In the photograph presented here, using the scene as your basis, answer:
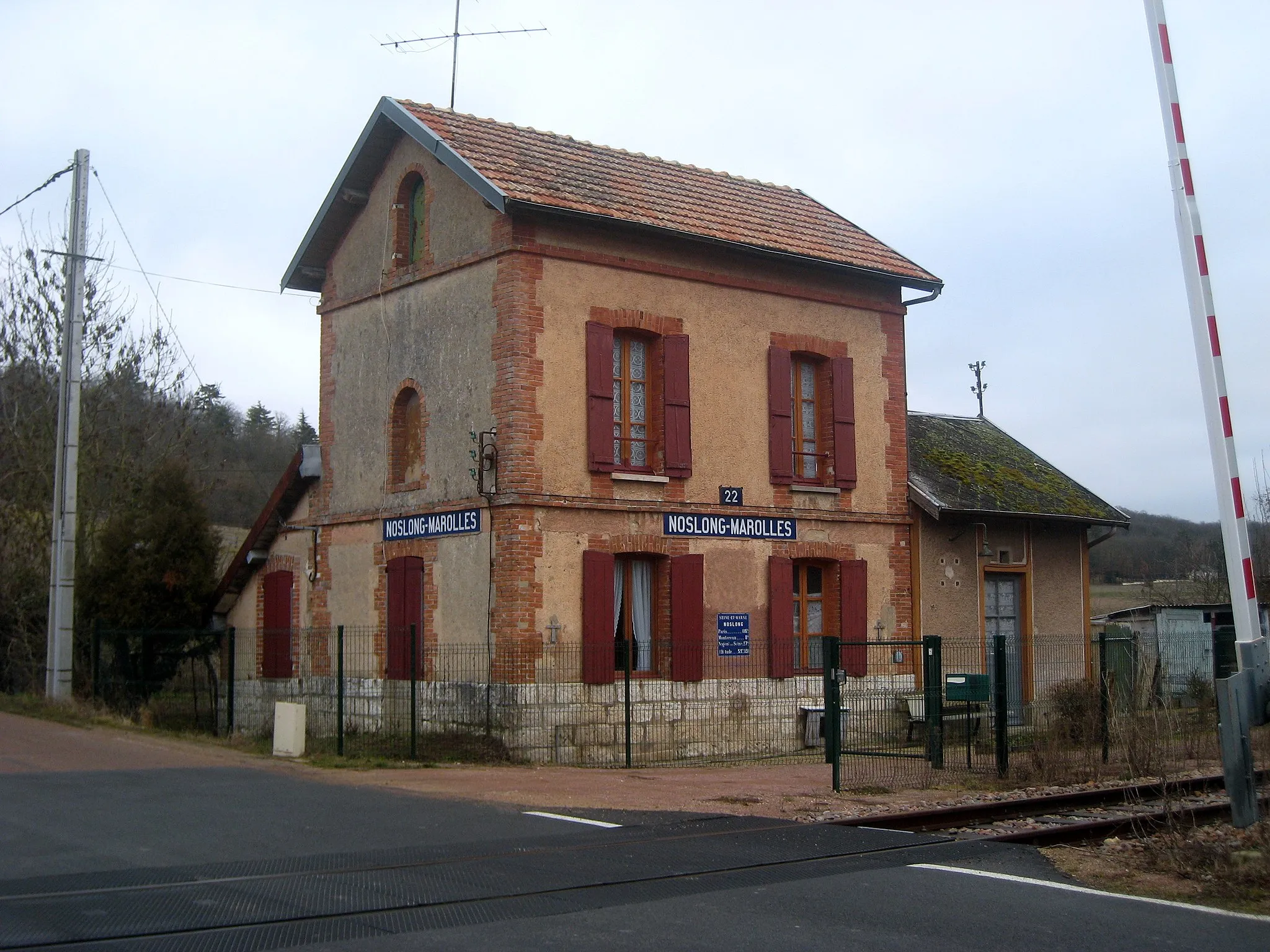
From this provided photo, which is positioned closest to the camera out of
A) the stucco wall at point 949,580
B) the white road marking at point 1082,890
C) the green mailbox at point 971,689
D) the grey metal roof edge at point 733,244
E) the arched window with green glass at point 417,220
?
the white road marking at point 1082,890

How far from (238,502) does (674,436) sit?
138ft

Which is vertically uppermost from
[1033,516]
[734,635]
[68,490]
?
[68,490]

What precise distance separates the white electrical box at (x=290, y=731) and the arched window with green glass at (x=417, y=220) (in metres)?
6.60

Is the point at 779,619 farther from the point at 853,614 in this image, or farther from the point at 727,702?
the point at 727,702

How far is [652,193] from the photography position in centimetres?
Result: 1942

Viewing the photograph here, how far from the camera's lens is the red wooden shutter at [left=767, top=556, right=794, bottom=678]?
19250 millimetres

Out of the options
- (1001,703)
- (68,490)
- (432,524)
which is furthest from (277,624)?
(1001,703)

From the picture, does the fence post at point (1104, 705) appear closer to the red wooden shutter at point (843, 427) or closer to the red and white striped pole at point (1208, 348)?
the red wooden shutter at point (843, 427)

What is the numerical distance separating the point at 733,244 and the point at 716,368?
1.75 meters

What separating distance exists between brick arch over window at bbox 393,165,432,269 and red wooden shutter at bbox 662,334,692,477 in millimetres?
3927

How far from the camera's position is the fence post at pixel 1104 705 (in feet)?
49.1

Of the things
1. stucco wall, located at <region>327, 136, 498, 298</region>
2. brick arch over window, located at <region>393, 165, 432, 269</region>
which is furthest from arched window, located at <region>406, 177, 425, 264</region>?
stucco wall, located at <region>327, 136, 498, 298</region>

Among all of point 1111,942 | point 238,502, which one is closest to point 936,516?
point 1111,942

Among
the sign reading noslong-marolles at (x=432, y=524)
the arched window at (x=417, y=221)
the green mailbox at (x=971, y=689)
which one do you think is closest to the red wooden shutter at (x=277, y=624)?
the sign reading noslong-marolles at (x=432, y=524)
